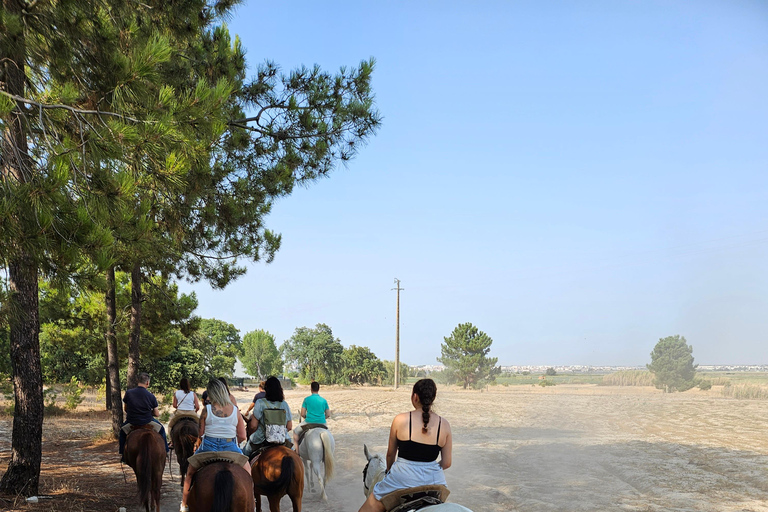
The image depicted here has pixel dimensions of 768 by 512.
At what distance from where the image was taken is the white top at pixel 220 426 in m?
5.86

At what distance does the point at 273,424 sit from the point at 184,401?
12.3ft

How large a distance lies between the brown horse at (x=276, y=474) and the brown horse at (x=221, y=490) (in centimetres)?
174

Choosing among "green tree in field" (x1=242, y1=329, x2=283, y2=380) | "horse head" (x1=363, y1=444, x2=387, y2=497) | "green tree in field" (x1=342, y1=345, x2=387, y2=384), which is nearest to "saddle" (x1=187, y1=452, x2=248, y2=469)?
"horse head" (x1=363, y1=444, x2=387, y2=497)

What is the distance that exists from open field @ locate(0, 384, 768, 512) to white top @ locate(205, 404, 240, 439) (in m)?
4.00

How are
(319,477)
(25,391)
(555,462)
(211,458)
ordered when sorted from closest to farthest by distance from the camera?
(211,458) < (25,391) < (319,477) < (555,462)

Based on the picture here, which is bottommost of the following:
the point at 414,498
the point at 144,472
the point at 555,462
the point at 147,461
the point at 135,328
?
the point at 555,462

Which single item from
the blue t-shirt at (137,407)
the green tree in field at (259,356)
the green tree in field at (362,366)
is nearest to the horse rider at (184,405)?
the blue t-shirt at (137,407)

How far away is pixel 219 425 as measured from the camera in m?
5.88

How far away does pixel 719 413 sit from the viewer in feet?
77.4

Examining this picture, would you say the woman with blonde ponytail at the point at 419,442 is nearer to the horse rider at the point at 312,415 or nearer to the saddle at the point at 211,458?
the saddle at the point at 211,458

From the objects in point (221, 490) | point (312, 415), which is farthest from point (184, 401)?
point (221, 490)

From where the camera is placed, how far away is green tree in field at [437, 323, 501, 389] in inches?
2179

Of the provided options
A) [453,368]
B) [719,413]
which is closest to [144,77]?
[719,413]

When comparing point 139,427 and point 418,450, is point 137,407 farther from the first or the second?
point 418,450
